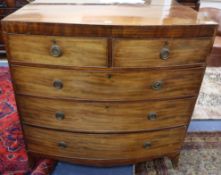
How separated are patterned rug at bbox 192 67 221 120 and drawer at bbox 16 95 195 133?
0.89m

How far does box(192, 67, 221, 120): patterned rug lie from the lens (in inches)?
82.0

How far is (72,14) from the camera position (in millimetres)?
1098

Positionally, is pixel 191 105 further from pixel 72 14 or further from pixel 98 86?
pixel 72 14

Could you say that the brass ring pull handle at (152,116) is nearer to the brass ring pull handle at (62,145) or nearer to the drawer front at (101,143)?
the drawer front at (101,143)

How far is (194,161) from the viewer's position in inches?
64.2

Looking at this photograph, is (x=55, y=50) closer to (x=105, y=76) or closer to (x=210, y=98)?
(x=105, y=76)

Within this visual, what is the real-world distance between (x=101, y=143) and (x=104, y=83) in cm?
38

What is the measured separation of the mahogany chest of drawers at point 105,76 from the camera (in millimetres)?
993

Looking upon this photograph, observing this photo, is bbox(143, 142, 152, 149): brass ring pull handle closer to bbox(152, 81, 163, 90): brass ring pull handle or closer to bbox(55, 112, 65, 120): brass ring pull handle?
bbox(152, 81, 163, 90): brass ring pull handle

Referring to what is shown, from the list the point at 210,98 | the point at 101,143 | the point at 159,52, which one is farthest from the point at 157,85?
the point at 210,98

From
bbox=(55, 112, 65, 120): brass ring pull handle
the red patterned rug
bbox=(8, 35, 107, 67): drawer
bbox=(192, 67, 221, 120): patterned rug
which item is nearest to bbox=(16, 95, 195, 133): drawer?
bbox=(55, 112, 65, 120): brass ring pull handle

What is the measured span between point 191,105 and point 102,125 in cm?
48

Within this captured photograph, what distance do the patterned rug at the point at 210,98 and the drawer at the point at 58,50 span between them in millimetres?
1347

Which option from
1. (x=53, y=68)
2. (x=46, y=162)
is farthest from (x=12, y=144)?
(x=53, y=68)
